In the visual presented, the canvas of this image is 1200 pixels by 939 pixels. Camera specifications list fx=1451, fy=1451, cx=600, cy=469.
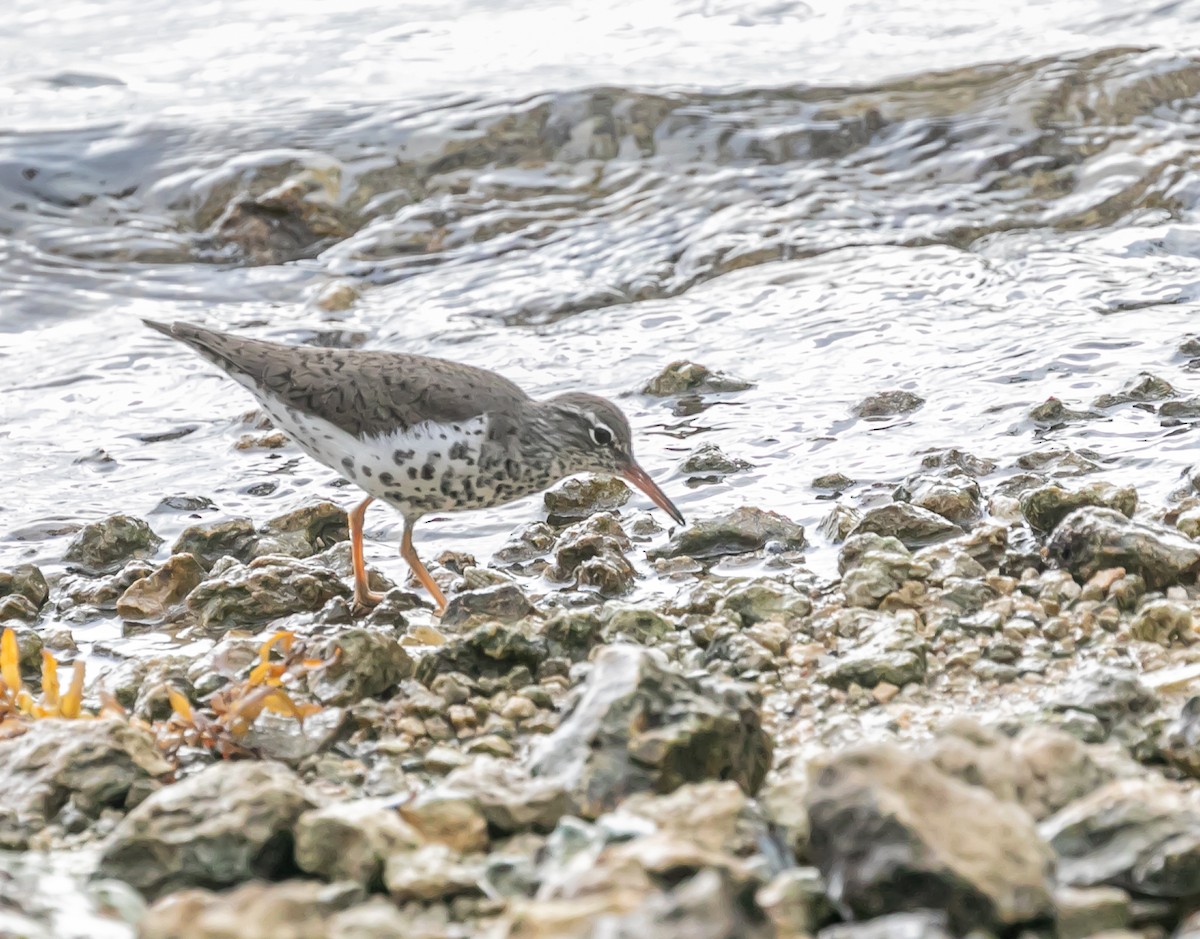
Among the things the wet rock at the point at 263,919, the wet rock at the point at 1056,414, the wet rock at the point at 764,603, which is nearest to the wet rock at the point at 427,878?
the wet rock at the point at 263,919

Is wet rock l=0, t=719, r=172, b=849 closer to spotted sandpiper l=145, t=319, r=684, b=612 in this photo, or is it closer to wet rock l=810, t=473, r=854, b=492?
spotted sandpiper l=145, t=319, r=684, b=612

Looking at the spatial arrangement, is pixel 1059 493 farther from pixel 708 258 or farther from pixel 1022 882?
pixel 708 258

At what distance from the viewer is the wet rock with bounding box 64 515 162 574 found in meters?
8.08

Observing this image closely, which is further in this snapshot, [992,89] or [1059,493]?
[992,89]

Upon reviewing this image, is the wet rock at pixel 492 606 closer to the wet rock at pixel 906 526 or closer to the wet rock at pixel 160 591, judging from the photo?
the wet rock at pixel 160 591

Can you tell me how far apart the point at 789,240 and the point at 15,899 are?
9948mm

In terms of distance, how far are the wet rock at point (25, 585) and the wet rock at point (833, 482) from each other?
424cm

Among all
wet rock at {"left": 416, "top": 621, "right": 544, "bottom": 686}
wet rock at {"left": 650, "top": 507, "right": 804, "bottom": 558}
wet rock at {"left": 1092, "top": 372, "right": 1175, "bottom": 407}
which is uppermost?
wet rock at {"left": 416, "top": 621, "right": 544, "bottom": 686}

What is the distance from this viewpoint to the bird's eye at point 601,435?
7758 millimetres

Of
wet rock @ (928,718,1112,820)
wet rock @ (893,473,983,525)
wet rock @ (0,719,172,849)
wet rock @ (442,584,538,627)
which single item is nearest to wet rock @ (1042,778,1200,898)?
wet rock @ (928,718,1112,820)

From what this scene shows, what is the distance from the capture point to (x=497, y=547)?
8.20m

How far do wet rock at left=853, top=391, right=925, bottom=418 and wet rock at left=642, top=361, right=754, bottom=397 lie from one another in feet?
3.20

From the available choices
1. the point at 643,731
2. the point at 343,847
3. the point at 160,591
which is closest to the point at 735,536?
the point at 160,591

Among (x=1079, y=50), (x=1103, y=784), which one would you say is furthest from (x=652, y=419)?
(x=1079, y=50)
